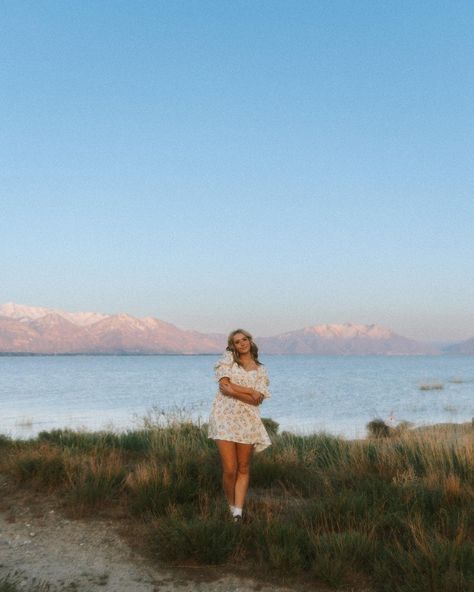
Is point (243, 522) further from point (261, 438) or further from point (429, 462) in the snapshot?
point (429, 462)

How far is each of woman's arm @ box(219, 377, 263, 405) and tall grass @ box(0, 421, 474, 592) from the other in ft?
3.84

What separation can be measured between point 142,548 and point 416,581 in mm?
2668

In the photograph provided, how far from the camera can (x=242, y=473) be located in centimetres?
671

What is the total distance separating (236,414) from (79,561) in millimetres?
2121

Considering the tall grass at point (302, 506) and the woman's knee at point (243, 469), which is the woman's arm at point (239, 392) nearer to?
the woman's knee at point (243, 469)

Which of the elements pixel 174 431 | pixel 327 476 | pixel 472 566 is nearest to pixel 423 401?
pixel 174 431

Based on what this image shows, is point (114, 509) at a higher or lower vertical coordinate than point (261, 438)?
lower

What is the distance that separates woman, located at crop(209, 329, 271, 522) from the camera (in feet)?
21.8

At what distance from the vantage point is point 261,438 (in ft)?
22.2

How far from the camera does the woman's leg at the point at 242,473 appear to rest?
660cm

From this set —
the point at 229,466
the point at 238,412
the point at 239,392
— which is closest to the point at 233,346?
the point at 239,392

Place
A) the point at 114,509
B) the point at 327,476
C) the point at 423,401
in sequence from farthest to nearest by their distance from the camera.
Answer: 1. the point at 423,401
2. the point at 327,476
3. the point at 114,509

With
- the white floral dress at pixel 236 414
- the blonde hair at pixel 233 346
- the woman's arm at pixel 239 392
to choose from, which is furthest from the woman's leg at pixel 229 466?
the blonde hair at pixel 233 346

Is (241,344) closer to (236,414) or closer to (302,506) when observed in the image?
(236,414)
